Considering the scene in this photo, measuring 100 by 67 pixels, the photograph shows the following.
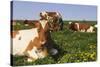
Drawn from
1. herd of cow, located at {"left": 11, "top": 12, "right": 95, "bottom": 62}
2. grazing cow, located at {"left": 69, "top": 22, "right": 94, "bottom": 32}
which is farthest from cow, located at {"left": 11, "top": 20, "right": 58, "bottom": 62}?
grazing cow, located at {"left": 69, "top": 22, "right": 94, "bottom": 32}

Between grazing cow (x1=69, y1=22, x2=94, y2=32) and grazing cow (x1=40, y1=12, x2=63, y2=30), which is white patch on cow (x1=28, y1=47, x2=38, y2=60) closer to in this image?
grazing cow (x1=40, y1=12, x2=63, y2=30)

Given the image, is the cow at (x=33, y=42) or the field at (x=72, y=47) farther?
the field at (x=72, y=47)

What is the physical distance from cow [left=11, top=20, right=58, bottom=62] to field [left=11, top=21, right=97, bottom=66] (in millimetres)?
53

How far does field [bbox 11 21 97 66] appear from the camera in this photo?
2.00m

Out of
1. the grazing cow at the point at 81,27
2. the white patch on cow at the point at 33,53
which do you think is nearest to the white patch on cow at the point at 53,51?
the white patch on cow at the point at 33,53

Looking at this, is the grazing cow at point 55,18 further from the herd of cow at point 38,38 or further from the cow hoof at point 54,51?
the cow hoof at point 54,51

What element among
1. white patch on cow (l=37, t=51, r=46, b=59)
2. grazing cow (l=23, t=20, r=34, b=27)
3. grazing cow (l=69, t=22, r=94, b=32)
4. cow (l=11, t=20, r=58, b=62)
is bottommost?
white patch on cow (l=37, t=51, r=46, b=59)

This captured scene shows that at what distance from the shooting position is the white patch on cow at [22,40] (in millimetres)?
1867

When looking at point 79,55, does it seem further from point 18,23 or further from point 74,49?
point 18,23

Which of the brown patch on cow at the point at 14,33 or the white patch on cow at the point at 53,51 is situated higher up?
the brown patch on cow at the point at 14,33

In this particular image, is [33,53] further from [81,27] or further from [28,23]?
[81,27]

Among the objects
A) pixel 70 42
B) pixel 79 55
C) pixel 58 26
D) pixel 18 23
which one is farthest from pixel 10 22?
pixel 79 55

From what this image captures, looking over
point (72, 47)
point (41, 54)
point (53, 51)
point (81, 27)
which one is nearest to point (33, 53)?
point (41, 54)
